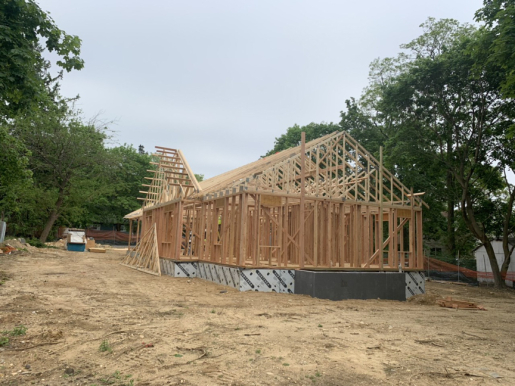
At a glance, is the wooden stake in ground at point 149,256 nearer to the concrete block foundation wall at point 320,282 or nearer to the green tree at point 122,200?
the concrete block foundation wall at point 320,282

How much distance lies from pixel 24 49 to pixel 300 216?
8562 mm

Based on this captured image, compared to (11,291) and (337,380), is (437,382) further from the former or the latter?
(11,291)

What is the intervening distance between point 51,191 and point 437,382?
2970 centimetres

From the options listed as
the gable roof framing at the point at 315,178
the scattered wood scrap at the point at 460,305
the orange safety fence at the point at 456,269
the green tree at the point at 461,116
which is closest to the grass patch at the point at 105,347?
the gable roof framing at the point at 315,178

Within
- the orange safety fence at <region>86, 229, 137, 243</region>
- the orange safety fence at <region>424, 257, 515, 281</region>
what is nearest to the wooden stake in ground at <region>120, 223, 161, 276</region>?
the orange safety fence at <region>424, 257, 515, 281</region>

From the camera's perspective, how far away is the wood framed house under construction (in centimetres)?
1256

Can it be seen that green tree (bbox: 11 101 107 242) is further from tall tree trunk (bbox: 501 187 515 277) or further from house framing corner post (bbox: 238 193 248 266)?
tall tree trunk (bbox: 501 187 515 277)

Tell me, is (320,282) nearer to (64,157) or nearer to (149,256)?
(149,256)

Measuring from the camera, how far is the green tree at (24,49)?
720 cm

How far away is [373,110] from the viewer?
30.6m

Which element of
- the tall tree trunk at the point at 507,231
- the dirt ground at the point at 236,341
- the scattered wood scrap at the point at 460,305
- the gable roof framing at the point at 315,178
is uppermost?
the gable roof framing at the point at 315,178

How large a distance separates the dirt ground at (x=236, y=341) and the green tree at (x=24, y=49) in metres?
4.22

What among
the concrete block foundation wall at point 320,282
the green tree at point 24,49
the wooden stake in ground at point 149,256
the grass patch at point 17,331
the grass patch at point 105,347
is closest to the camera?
the grass patch at point 105,347

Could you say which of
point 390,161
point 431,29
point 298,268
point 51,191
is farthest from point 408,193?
point 51,191
